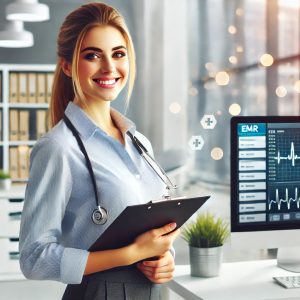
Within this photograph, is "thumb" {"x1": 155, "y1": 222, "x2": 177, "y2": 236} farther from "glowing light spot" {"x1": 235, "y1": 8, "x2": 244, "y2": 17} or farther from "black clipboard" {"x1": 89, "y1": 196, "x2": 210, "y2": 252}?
"glowing light spot" {"x1": 235, "y1": 8, "x2": 244, "y2": 17}

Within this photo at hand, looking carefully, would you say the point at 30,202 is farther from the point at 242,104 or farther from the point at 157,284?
the point at 242,104

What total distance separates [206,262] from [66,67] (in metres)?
0.71

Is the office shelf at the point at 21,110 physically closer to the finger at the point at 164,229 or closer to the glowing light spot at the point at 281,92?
the glowing light spot at the point at 281,92

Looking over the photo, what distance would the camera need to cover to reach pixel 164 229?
1.57 meters

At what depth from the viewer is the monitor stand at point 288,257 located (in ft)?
6.94

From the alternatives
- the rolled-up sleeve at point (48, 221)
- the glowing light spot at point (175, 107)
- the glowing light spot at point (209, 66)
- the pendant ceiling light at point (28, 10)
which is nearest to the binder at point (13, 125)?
the pendant ceiling light at point (28, 10)

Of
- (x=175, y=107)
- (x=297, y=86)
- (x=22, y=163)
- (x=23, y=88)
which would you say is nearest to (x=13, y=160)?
(x=22, y=163)

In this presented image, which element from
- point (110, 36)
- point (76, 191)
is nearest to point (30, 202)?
point (76, 191)

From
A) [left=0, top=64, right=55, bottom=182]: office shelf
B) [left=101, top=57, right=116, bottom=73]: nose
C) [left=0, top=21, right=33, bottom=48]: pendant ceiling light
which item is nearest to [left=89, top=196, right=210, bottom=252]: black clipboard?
[left=101, top=57, right=116, bottom=73]: nose

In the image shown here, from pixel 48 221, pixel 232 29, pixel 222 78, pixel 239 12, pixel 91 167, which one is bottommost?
pixel 48 221

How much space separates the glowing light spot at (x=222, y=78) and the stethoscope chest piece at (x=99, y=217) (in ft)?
14.3

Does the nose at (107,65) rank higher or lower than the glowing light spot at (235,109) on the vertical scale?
lower

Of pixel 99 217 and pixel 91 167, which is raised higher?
pixel 91 167

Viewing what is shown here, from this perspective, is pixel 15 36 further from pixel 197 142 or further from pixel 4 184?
pixel 197 142
